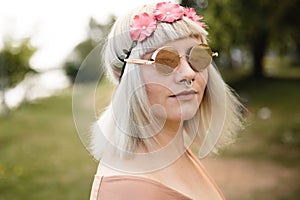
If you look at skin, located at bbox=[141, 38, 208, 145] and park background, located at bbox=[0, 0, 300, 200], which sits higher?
skin, located at bbox=[141, 38, 208, 145]

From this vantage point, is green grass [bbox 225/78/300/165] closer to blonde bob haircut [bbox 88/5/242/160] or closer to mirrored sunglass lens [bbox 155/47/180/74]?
blonde bob haircut [bbox 88/5/242/160]

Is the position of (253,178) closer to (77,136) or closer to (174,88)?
(77,136)

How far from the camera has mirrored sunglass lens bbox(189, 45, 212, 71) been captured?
3.89 ft

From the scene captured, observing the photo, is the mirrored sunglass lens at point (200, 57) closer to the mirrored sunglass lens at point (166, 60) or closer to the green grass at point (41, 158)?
the mirrored sunglass lens at point (166, 60)

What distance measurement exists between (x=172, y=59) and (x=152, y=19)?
0.11 m

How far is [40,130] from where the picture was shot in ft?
27.5

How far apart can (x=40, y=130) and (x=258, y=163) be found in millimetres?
3468

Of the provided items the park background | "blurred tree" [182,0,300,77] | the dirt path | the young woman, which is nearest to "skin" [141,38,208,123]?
the young woman

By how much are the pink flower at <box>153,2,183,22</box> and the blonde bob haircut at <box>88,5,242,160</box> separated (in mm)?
14

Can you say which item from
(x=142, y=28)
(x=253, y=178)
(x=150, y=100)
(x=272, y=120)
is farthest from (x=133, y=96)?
(x=272, y=120)

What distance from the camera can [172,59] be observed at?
3.80 feet

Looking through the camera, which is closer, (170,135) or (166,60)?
(166,60)

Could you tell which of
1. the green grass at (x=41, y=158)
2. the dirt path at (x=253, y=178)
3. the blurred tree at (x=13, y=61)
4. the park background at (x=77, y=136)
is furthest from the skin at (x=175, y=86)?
the blurred tree at (x=13, y=61)

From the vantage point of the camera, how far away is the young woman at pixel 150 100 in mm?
A: 1158
